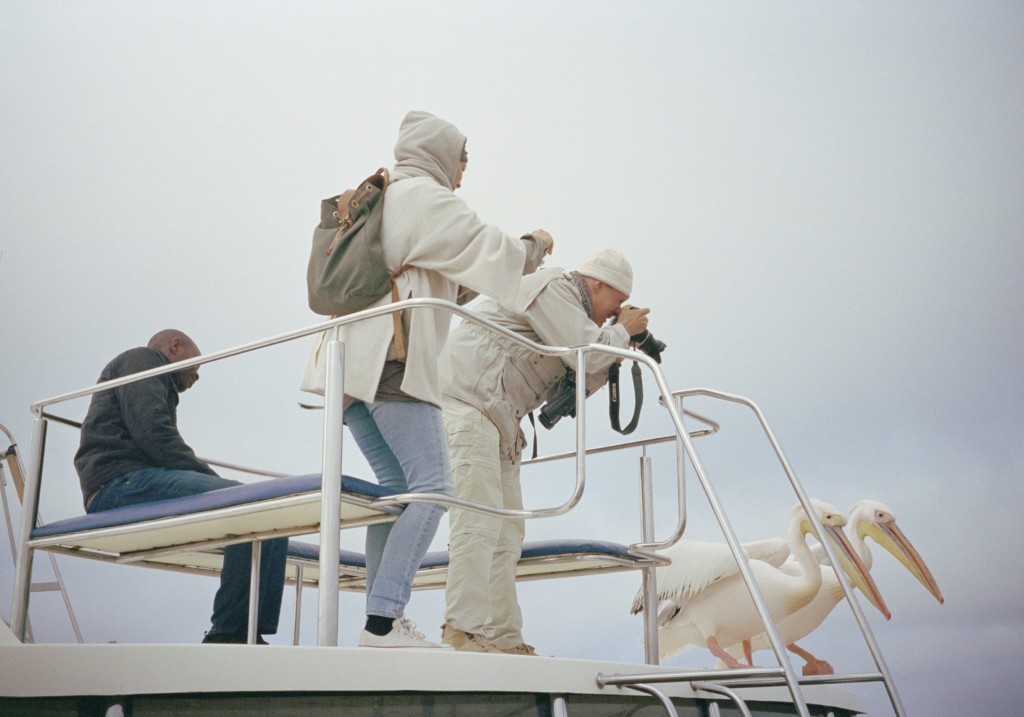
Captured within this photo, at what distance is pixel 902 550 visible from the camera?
708 cm

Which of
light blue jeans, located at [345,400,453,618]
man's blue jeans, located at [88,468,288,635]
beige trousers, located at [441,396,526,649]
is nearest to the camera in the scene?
light blue jeans, located at [345,400,453,618]

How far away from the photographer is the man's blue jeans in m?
3.27

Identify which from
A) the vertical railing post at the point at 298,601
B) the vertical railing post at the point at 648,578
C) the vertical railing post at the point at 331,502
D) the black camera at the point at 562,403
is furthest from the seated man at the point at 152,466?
the vertical railing post at the point at 648,578

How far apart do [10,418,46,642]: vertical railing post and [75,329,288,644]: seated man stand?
0.39 ft

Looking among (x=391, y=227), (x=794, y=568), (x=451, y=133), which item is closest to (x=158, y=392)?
(x=391, y=227)

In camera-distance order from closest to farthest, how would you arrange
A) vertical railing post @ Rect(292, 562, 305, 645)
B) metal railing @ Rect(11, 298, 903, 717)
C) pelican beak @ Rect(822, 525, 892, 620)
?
metal railing @ Rect(11, 298, 903, 717) → vertical railing post @ Rect(292, 562, 305, 645) → pelican beak @ Rect(822, 525, 892, 620)

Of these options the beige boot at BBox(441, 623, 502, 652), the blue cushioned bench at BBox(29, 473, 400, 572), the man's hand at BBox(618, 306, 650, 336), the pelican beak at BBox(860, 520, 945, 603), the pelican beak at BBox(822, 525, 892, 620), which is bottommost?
the beige boot at BBox(441, 623, 502, 652)

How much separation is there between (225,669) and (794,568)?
4.94 metres

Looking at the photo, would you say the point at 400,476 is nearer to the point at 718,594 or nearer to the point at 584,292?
the point at 584,292

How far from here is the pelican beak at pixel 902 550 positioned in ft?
23.2

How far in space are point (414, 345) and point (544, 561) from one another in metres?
1.34

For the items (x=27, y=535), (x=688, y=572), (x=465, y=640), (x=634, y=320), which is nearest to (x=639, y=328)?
(x=634, y=320)

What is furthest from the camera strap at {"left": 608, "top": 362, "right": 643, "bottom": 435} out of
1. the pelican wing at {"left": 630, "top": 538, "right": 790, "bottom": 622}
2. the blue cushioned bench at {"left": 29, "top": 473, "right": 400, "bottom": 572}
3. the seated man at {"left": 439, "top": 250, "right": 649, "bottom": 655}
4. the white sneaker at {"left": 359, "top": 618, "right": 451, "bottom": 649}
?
the pelican wing at {"left": 630, "top": 538, "right": 790, "bottom": 622}

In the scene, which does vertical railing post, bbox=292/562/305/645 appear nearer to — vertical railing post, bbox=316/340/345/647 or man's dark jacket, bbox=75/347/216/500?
man's dark jacket, bbox=75/347/216/500
